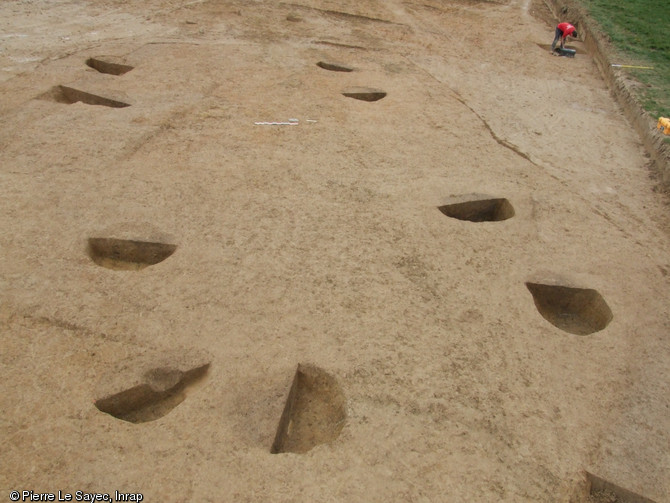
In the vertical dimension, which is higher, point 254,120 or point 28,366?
point 254,120

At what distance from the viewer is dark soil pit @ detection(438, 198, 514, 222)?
351 cm

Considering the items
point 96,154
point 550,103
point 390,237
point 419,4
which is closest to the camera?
point 390,237

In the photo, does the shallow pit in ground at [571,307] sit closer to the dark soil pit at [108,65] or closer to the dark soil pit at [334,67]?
the dark soil pit at [334,67]

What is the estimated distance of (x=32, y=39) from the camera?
5672mm

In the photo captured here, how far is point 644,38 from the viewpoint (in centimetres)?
743

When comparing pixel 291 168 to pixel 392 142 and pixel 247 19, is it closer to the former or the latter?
pixel 392 142

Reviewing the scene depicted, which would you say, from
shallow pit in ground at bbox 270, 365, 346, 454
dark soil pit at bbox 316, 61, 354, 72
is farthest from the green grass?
shallow pit in ground at bbox 270, 365, 346, 454

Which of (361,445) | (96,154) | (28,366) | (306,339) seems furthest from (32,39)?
(361,445)

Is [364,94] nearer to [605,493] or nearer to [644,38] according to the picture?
[605,493]

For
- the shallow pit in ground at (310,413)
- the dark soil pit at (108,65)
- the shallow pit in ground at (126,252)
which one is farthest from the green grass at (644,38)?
the dark soil pit at (108,65)

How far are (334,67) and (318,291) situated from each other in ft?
12.1

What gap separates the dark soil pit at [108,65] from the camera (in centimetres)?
513

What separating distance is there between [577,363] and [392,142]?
2.35 m

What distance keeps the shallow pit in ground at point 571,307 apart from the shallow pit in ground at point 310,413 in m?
1.35
